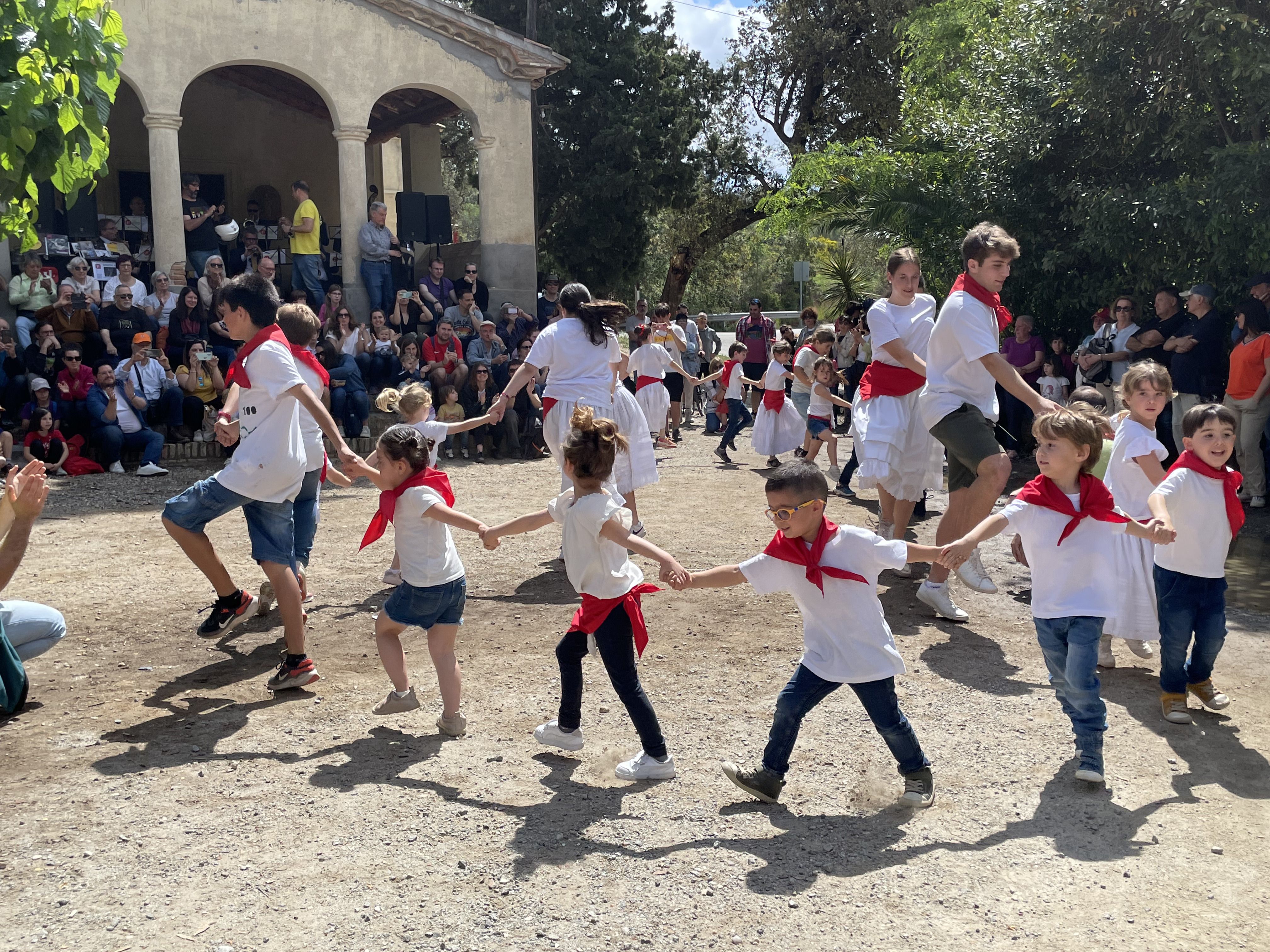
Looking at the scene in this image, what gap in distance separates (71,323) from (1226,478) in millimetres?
12101

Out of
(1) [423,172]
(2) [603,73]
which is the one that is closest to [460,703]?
(1) [423,172]

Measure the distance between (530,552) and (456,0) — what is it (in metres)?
27.5

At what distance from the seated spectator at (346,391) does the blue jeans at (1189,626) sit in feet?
35.1

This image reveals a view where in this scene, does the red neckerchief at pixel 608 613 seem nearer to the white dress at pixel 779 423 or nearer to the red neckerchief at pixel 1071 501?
the red neckerchief at pixel 1071 501

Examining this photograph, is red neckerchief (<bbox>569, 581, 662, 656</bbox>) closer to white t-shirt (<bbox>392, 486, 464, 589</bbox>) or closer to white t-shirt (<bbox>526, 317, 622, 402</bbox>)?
white t-shirt (<bbox>392, 486, 464, 589</bbox>)

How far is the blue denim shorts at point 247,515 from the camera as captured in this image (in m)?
5.47

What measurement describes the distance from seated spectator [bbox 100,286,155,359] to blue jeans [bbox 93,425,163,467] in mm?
1150

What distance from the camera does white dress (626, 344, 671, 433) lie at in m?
14.7

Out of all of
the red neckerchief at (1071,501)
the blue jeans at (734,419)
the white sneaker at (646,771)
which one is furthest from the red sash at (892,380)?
the blue jeans at (734,419)

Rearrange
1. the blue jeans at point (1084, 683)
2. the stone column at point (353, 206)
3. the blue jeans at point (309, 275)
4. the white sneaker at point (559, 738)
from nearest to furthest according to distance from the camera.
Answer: the blue jeans at point (1084, 683), the white sneaker at point (559, 738), the blue jeans at point (309, 275), the stone column at point (353, 206)

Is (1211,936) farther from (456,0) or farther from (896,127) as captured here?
(456,0)

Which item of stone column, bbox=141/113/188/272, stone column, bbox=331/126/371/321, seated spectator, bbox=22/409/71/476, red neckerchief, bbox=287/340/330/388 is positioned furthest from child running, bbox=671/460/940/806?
stone column, bbox=141/113/188/272

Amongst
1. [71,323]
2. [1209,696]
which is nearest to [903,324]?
[1209,696]

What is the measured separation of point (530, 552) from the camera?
8.48m
